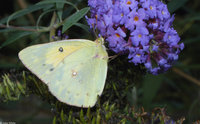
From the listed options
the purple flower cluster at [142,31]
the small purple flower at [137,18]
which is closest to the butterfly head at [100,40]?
the purple flower cluster at [142,31]

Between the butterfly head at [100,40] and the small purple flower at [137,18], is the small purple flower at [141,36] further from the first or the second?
the butterfly head at [100,40]

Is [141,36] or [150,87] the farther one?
[150,87]

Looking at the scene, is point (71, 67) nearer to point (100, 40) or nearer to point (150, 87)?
point (100, 40)

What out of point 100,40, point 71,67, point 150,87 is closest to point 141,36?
point 100,40

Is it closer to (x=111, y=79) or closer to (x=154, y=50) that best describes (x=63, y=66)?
(x=111, y=79)

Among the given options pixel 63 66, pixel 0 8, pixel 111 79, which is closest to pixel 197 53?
pixel 111 79

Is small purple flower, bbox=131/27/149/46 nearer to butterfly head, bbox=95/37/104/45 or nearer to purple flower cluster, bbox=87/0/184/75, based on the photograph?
purple flower cluster, bbox=87/0/184/75

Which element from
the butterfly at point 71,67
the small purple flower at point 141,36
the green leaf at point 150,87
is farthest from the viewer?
the green leaf at point 150,87
